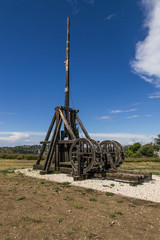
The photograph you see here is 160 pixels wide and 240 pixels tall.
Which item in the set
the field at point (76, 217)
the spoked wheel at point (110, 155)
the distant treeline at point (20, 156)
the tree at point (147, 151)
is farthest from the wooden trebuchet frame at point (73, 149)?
the tree at point (147, 151)

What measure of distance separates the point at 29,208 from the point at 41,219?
105 cm

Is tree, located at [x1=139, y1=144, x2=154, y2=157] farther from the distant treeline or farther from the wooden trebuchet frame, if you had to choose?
the wooden trebuchet frame

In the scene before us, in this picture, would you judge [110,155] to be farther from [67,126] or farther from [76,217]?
[76,217]

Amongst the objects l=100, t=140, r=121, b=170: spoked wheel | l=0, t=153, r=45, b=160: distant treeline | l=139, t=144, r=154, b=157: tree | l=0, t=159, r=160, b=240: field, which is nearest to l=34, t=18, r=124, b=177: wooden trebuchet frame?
l=100, t=140, r=121, b=170: spoked wheel

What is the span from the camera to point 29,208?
5.79 meters

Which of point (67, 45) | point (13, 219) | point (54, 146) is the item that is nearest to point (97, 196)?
point (13, 219)

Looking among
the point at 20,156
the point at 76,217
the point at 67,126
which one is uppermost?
the point at 67,126

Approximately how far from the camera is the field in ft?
13.7

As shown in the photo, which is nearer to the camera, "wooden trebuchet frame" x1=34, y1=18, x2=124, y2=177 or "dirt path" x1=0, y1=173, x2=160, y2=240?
"dirt path" x1=0, y1=173, x2=160, y2=240

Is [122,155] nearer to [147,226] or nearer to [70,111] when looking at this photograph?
[70,111]

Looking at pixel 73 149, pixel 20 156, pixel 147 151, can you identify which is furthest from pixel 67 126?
pixel 147 151

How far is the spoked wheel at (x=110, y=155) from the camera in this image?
1279 cm

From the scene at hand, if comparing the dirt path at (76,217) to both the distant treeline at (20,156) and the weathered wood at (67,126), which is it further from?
the distant treeline at (20,156)

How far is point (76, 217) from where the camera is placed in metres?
5.11
